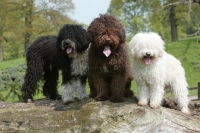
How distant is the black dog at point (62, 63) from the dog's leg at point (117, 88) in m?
0.70

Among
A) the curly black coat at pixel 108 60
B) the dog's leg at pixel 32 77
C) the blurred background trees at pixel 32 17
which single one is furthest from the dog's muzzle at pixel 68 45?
the blurred background trees at pixel 32 17

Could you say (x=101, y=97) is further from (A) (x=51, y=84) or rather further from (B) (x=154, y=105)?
(A) (x=51, y=84)

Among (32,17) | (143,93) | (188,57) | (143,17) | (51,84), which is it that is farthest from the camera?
(143,17)

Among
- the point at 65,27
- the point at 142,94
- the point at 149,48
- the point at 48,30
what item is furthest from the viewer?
the point at 48,30

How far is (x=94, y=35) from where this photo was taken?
457 centimetres

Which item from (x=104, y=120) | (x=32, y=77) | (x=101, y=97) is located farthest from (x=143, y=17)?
(x=104, y=120)

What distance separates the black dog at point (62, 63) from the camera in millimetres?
5004

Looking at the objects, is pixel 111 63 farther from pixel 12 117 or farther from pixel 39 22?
pixel 39 22

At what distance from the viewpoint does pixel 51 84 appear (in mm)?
6480

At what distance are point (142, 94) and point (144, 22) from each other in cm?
2433

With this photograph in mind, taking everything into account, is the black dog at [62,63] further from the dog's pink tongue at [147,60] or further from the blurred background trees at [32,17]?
the blurred background trees at [32,17]

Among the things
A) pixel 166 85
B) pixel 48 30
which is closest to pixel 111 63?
pixel 166 85

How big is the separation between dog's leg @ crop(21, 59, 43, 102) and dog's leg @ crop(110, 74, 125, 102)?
1816 millimetres

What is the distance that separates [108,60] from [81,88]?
97 centimetres
